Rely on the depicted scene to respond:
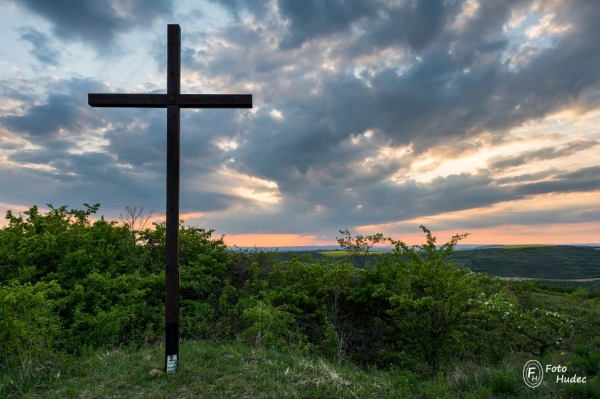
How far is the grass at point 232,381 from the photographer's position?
5.50 meters

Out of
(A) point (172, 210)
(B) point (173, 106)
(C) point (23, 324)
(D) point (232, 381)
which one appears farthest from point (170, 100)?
(C) point (23, 324)

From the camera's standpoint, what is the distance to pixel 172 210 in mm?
6262

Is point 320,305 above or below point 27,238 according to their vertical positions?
below

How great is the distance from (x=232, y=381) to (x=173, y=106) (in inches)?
178

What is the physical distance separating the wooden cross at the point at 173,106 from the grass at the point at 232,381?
1.91ft

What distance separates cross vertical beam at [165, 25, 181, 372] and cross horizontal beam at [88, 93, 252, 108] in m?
0.11

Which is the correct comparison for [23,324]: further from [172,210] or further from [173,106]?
[173,106]

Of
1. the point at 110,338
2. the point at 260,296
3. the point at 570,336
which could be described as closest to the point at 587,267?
the point at 570,336

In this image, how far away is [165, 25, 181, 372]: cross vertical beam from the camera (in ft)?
20.1

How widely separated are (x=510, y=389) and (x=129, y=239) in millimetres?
10878

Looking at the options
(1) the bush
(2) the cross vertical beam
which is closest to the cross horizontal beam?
(2) the cross vertical beam

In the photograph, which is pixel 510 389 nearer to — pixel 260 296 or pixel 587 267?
pixel 260 296

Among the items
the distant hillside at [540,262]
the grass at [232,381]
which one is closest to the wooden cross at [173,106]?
the grass at [232,381]

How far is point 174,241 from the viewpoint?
6.23 m
